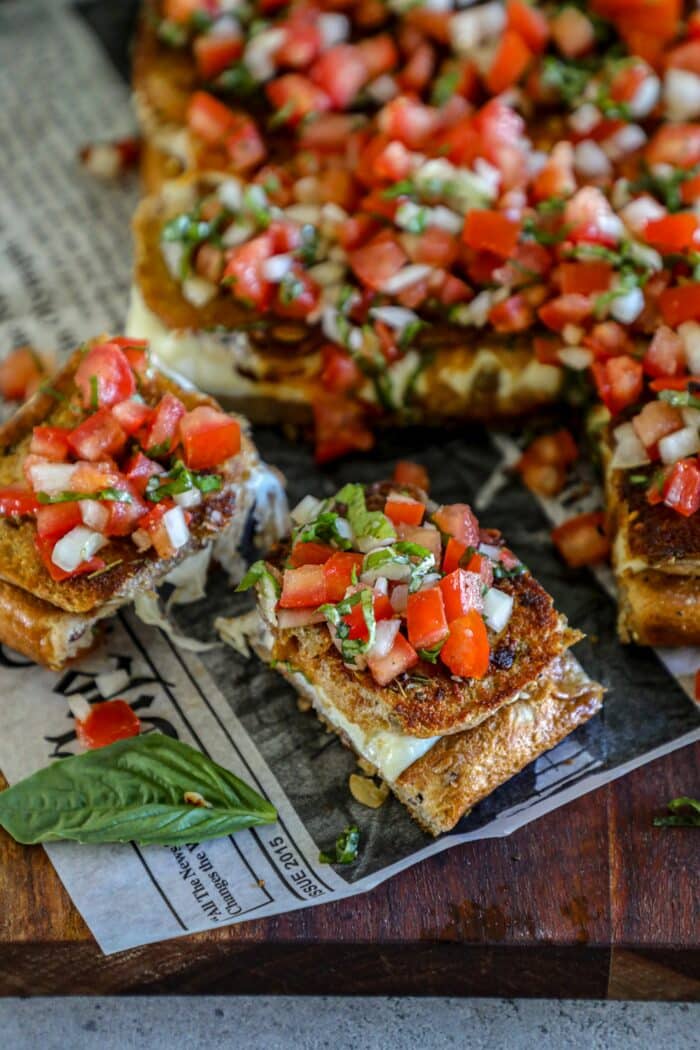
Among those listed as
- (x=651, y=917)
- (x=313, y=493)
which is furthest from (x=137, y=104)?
(x=651, y=917)

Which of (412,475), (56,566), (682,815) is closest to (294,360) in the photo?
(412,475)

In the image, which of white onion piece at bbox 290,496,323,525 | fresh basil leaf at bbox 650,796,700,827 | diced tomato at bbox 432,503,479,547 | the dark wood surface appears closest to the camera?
the dark wood surface

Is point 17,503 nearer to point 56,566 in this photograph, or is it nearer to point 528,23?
point 56,566

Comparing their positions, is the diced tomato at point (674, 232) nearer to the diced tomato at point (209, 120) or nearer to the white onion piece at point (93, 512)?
the diced tomato at point (209, 120)

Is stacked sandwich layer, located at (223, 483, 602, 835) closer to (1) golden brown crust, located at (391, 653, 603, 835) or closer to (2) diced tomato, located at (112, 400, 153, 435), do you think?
(1) golden brown crust, located at (391, 653, 603, 835)

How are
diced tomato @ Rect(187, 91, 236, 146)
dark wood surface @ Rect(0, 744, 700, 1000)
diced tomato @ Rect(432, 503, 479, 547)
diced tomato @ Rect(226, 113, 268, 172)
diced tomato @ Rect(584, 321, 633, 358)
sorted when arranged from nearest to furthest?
dark wood surface @ Rect(0, 744, 700, 1000)
diced tomato @ Rect(432, 503, 479, 547)
diced tomato @ Rect(584, 321, 633, 358)
diced tomato @ Rect(226, 113, 268, 172)
diced tomato @ Rect(187, 91, 236, 146)

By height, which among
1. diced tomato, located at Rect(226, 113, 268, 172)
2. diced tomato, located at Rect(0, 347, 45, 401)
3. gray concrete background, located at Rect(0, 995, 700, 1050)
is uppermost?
diced tomato, located at Rect(226, 113, 268, 172)

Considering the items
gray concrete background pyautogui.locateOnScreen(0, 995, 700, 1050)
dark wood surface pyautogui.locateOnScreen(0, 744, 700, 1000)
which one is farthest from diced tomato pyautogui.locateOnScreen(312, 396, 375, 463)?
gray concrete background pyautogui.locateOnScreen(0, 995, 700, 1050)

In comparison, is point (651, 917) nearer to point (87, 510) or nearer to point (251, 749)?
point (251, 749)

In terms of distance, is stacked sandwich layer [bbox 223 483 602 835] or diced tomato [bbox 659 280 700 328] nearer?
stacked sandwich layer [bbox 223 483 602 835]

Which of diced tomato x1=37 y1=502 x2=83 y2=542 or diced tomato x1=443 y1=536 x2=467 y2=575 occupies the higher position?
diced tomato x1=37 y1=502 x2=83 y2=542
